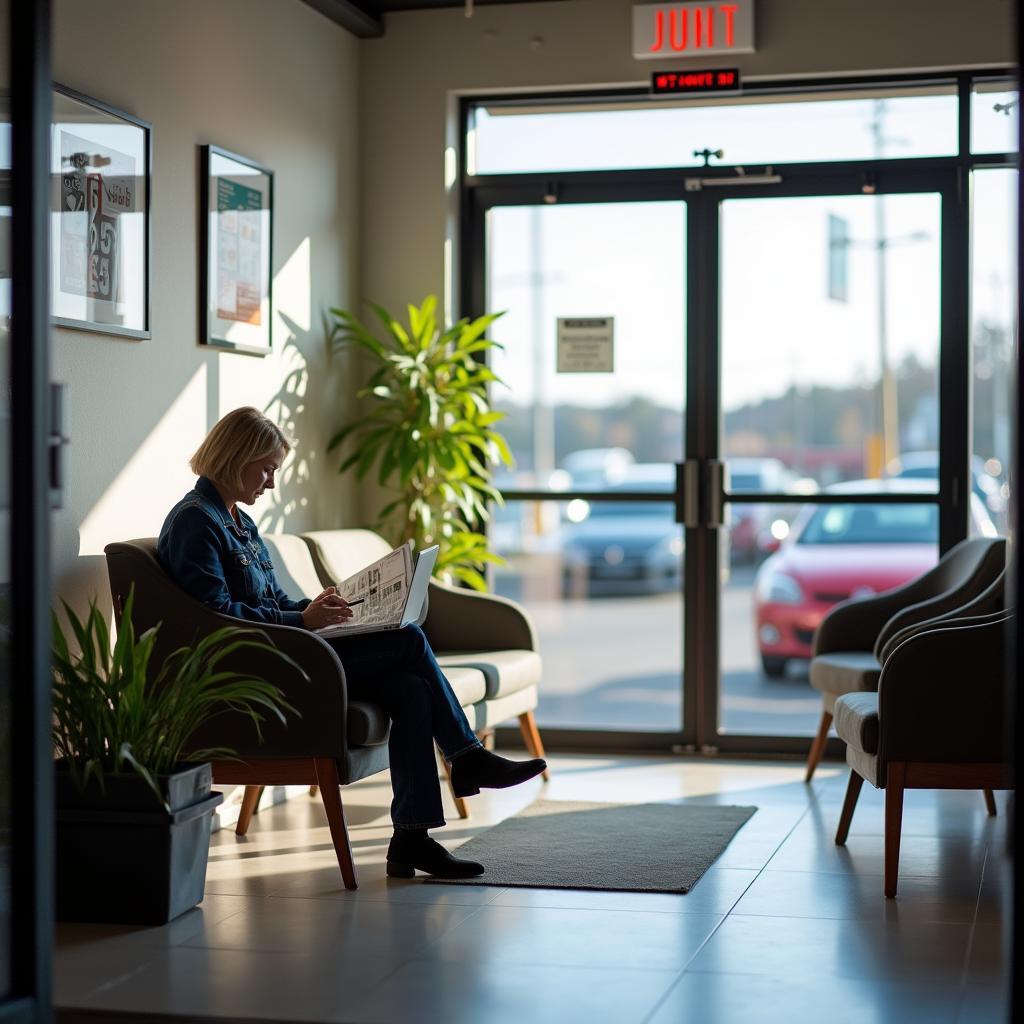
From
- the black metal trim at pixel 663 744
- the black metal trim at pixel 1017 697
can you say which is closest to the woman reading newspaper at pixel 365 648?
Result: the black metal trim at pixel 1017 697

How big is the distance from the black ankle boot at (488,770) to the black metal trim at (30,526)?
1.63m

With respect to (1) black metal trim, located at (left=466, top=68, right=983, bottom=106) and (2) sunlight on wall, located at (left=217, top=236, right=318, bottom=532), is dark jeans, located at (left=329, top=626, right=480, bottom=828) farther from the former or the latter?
(1) black metal trim, located at (left=466, top=68, right=983, bottom=106)

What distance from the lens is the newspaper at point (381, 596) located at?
3949mm

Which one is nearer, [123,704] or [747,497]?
[123,704]

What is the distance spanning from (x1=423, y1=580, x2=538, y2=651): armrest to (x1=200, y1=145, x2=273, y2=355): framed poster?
3.61ft

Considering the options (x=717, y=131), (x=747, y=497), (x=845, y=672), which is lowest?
(x=845, y=672)

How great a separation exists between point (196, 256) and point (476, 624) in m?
1.60

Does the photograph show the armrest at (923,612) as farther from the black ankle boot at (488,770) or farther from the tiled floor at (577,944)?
the black ankle boot at (488,770)

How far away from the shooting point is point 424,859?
3.97 m

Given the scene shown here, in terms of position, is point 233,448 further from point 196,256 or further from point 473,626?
point 473,626

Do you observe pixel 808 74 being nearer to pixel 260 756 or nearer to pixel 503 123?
pixel 503 123

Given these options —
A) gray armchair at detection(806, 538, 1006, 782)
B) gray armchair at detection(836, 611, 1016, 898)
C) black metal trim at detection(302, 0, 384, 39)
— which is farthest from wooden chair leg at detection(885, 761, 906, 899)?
black metal trim at detection(302, 0, 384, 39)

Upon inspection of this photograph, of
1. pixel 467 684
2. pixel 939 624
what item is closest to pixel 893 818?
pixel 939 624

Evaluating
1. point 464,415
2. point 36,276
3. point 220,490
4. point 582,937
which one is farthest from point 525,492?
point 36,276
